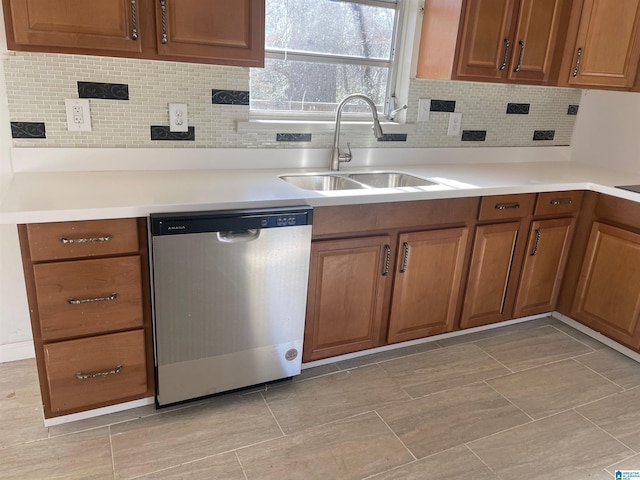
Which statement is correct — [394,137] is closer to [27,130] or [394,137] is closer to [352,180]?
[352,180]

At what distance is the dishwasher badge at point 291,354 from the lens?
6.73 ft

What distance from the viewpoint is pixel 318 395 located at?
2098 millimetres

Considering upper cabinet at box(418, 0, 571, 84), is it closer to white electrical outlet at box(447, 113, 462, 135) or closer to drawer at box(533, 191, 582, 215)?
white electrical outlet at box(447, 113, 462, 135)

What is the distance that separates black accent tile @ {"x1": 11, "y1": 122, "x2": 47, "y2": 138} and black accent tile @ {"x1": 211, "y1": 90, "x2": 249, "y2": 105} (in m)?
0.71

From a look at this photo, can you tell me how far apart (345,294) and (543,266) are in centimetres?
123

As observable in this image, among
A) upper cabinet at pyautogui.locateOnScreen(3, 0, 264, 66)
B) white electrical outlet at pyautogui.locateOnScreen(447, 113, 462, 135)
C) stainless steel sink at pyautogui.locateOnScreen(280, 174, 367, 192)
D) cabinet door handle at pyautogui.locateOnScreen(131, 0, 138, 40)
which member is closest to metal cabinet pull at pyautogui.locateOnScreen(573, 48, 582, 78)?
white electrical outlet at pyautogui.locateOnScreen(447, 113, 462, 135)

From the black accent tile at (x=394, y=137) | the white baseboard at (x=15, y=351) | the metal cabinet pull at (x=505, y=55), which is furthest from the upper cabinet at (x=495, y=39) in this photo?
the white baseboard at (x=15, y=351)

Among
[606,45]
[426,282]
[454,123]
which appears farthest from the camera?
[454,123]

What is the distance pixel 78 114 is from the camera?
6.58 feet

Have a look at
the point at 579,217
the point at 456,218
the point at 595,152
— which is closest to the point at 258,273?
the point at 456,218

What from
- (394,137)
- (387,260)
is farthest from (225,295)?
(394,137)

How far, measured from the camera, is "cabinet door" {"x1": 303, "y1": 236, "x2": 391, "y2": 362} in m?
2.05

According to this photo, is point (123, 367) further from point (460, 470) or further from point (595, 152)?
point (595, 152)

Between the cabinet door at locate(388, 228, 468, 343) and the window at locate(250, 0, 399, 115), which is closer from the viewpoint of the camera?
the cabinet door at locate(388, 228, 468, 343)
